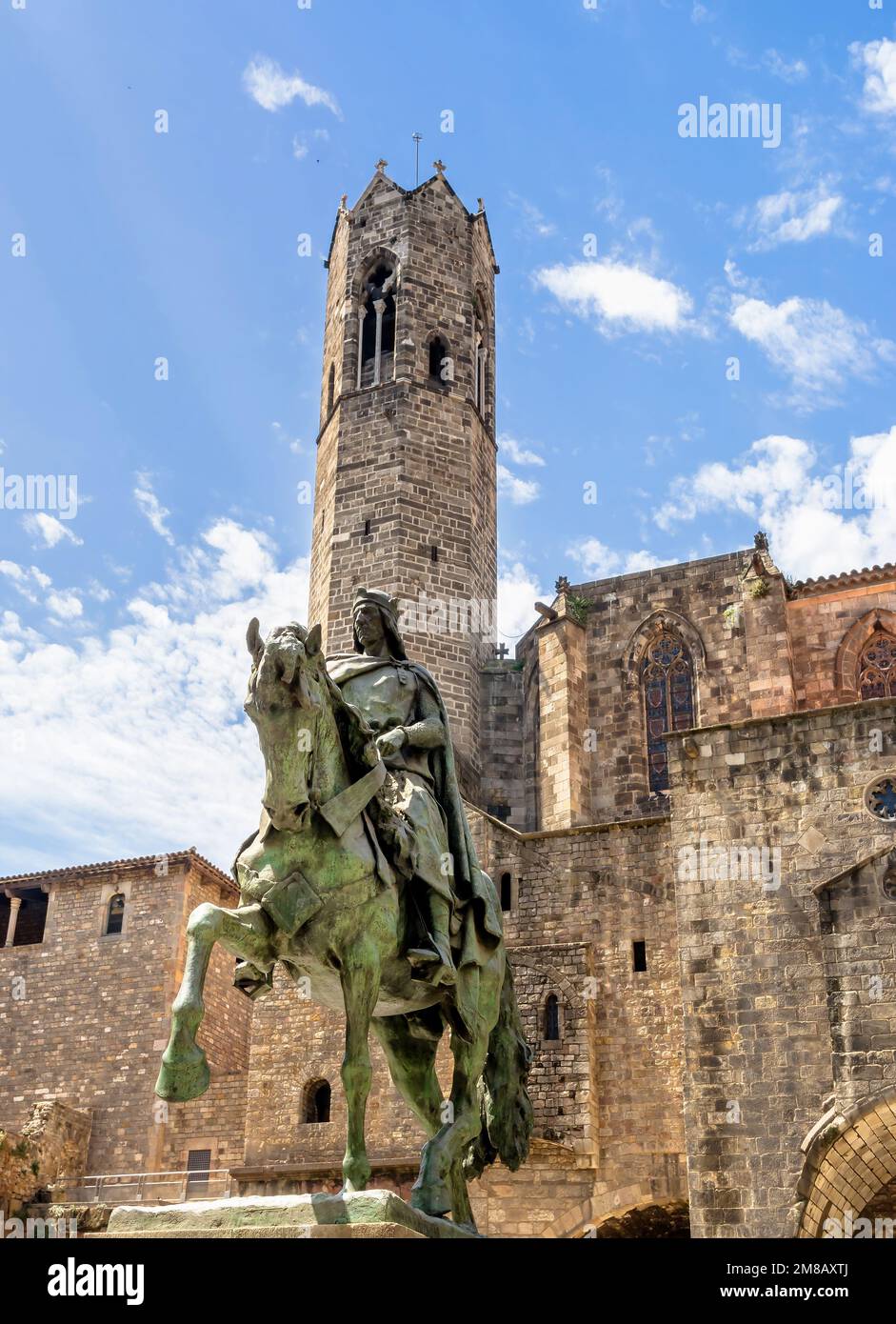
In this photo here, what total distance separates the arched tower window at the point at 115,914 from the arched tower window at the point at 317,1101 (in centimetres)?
846

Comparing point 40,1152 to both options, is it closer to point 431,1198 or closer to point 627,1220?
point 627,1220

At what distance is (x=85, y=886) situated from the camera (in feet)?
100

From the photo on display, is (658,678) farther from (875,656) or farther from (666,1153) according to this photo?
(666,1153)

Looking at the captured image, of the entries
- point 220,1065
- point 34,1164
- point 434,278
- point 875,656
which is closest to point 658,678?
point 875,656

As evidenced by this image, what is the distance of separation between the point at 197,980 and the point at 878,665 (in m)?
21.6

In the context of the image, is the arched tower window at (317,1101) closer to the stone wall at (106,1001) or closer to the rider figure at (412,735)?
the stone wall at (106,1001)

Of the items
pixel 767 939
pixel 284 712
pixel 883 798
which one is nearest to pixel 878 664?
pixel 883 798

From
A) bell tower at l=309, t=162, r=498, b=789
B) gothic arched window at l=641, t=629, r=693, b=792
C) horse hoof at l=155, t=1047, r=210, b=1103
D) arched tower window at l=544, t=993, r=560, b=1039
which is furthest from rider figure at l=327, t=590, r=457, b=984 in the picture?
gothic arched window at l=641, t=629, r=693, b=792

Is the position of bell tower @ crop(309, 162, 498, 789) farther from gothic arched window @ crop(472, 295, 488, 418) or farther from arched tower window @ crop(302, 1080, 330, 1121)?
arched tower window @ crop(302, 1080, 330, 1121)

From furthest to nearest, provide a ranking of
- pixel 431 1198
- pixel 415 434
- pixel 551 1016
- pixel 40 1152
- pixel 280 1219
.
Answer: pixel 415 434 → pixel 40 1152 → pixel 551 1016 → pixel 431 1198 → pixel 280 1219

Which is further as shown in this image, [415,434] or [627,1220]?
[415,434]

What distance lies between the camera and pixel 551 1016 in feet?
70.6

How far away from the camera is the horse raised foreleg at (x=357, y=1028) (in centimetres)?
734

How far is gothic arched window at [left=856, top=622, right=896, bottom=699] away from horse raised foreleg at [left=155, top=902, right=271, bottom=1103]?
20894mm
